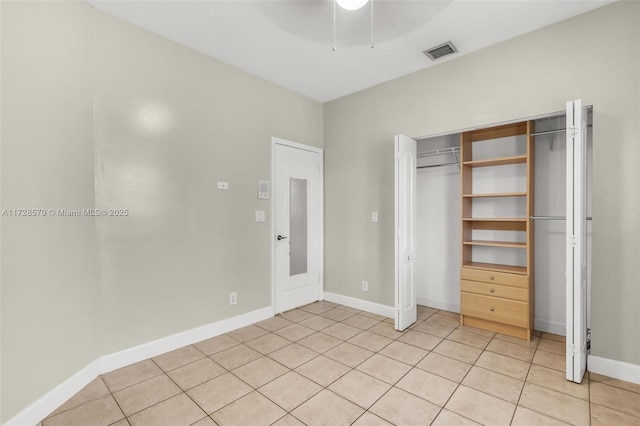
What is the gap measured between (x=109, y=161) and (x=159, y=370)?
6.06 feet

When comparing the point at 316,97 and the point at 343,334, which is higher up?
the point at 316,97

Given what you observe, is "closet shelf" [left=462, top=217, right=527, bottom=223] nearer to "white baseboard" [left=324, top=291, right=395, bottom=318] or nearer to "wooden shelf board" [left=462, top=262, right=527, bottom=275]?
"wooden shelf board" [left=462, top=262, right=527, bottom=275]

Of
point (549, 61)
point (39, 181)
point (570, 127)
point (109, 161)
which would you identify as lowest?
point (39, 181)

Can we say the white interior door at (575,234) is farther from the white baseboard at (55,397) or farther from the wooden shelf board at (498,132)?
the white baseboard at (55,397)

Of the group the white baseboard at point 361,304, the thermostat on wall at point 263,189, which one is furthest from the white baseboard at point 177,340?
the thermostat on wall at point 263,189

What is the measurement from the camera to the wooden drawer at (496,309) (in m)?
3.03

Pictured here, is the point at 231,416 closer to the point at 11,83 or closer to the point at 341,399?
the point at 341,399

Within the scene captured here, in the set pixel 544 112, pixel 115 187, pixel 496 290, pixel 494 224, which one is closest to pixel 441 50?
pixel 544 112

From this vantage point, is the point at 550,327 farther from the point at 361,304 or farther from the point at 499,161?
the point at 361,304

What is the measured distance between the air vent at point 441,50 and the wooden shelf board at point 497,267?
237 centimetres

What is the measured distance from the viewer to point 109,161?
2492 mm

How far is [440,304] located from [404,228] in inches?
58.1

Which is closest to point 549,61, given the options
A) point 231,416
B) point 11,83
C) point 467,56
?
point 467,56

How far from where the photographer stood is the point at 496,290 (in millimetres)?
3186
